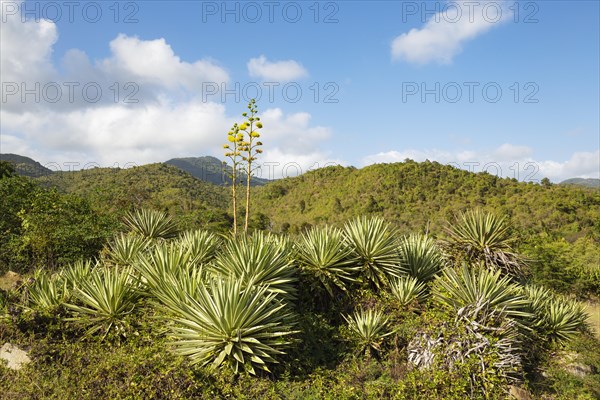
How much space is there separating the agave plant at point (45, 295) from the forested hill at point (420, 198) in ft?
95.3

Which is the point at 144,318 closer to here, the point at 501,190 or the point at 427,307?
the point at 427,307

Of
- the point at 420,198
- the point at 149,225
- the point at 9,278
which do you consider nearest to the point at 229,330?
the point at 149,225

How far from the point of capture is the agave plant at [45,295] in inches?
262

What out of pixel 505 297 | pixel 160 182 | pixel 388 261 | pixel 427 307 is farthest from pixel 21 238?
pixel 160 182

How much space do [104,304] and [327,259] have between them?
375cm

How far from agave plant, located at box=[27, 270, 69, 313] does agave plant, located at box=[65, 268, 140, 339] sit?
9.5 inches

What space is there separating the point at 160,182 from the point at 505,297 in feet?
201

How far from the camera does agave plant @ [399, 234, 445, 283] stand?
8.87m

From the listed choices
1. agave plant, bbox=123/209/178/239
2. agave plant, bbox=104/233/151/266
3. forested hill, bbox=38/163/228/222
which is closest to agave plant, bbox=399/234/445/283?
agave plant, bbox=104/233/151/266

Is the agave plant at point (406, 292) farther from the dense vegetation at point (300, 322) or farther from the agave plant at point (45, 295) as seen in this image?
the agave plant at point (45, 295)

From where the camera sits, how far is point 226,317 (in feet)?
17.6

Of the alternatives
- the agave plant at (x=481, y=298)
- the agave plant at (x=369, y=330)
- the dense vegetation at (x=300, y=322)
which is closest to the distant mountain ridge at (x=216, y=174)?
the dense vegetation at (x=300, y=322)

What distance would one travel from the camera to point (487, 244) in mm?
9195

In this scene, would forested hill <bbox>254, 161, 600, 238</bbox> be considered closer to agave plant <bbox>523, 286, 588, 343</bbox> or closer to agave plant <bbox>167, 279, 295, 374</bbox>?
agave plant <bbox>523, 286, 588, 343</bbox>
